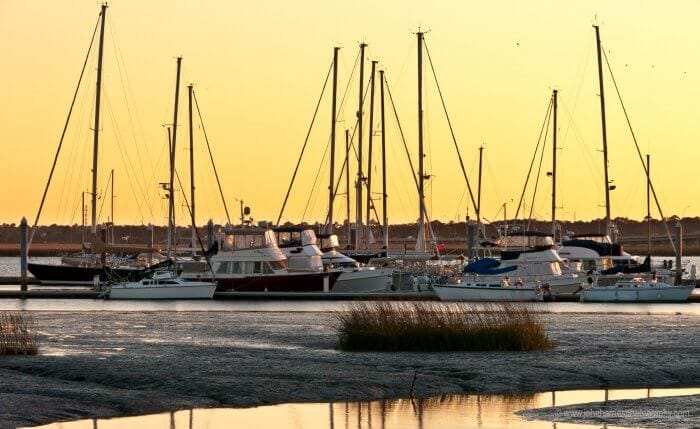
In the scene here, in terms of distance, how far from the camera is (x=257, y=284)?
72875mm

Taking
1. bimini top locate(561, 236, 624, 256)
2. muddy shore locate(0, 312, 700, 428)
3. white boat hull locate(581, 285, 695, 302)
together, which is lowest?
muddy shore locate(0, 312, 700, 428)

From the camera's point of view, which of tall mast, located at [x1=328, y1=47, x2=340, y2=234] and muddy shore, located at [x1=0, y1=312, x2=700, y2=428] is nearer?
muddy shore, located at [x1=0, y1=312, x2=700, y2=428]

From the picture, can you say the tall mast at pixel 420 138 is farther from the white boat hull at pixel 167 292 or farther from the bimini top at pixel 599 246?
the white boat hull at pixel 167 292

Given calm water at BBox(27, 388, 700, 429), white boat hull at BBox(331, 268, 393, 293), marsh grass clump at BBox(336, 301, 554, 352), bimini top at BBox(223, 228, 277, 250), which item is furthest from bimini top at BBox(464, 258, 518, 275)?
calm water at BBox(27, 388, 700, 429)

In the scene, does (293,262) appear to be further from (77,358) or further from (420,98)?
(77,358)

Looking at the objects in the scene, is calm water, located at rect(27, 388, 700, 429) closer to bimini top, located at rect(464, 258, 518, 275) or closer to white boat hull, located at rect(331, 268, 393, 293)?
bimini top, located at rect(464, 258, 518, 275)

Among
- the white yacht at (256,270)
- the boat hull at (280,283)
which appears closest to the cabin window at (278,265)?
the white yacht at (256,270)

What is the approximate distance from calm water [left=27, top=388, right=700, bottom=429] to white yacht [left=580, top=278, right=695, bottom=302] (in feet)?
137

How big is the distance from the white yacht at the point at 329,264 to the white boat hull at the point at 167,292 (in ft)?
23.4

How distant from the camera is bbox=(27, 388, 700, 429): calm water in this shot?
23297mm

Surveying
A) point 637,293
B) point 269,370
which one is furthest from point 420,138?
point 269,370

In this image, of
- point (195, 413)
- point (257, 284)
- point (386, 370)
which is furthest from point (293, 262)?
point (195, 413)

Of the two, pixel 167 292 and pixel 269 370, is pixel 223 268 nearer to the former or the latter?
pixel 167 292

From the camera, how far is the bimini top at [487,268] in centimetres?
7181
